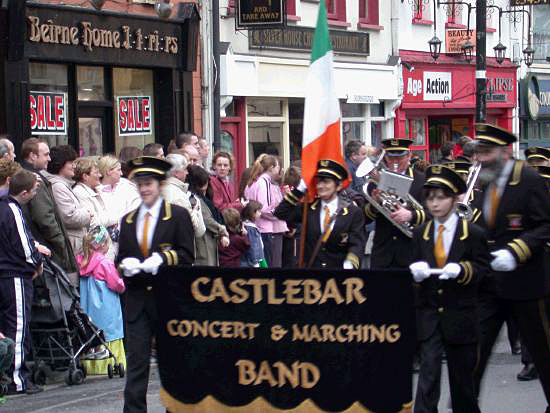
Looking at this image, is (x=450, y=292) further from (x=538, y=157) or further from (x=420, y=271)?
(x=538, y=157)

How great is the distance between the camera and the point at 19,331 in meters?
10.7

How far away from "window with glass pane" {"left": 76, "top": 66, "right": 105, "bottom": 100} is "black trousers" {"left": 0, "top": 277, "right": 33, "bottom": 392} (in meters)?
7.21

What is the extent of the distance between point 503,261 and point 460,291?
361 mm

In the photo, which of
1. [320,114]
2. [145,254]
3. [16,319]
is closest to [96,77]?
[16,319]

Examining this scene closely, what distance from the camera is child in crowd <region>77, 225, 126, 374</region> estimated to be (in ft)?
39.2

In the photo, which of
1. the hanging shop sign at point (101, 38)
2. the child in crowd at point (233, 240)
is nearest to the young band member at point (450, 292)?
the child in crowd at point (233, 240)

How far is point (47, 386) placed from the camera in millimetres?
11234

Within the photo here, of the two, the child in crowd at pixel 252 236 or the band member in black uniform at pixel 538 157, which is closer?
the band member in black uniform at pixel 538 157

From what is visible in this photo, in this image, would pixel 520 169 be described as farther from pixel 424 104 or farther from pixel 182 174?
pixel 424 104

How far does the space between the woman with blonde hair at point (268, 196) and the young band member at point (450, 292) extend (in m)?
7.25

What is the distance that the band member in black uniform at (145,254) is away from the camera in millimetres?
8414

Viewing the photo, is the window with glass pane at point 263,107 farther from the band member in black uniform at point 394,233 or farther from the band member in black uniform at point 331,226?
the band member in black uniform at point 331,226

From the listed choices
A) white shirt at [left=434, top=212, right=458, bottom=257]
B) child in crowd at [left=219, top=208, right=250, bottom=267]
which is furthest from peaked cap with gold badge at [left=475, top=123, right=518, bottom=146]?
child in crowd at [left=219, top=208, right=250, bottom=267]

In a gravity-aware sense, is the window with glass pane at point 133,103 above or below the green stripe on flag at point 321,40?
below
